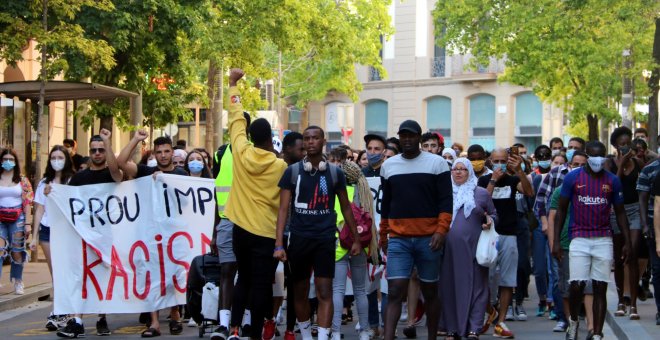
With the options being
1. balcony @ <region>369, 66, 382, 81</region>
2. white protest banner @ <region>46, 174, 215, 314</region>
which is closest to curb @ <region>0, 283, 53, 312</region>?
white protest banner @ <region>46, 174, 215, 314</region>

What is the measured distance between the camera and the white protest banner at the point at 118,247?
1243 centimetres

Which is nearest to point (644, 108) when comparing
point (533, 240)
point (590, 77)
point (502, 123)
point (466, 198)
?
point (590, 77)

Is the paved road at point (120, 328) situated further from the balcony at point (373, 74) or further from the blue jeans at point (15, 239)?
the balcony at point (373, 74)

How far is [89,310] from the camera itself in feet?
40.4

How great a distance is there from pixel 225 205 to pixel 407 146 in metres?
1.65

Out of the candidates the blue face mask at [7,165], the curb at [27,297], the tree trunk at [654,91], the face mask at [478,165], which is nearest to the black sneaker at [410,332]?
the face mask at [478,165]

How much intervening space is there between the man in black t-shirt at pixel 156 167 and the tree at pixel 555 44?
14377 millimetres

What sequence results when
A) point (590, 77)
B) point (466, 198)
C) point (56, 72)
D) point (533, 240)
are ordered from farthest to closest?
1. point (590, 77)
2. point (56, 72)
3. point (533, 240)
4. point (466, 198)

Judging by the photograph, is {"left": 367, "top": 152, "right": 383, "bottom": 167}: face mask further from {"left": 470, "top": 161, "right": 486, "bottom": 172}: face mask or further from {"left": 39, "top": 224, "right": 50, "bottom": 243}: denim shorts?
{"left": 39, "top": 224, "right": 50, "bottom": 243}: denim shorts

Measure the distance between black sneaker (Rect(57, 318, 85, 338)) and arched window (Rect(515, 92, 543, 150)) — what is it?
159ft

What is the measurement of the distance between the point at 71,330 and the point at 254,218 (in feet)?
8.78

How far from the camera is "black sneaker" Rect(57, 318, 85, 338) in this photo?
39.3ft

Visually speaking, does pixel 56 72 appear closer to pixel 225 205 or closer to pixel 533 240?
pixel 533 240

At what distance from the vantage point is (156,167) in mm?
13281
